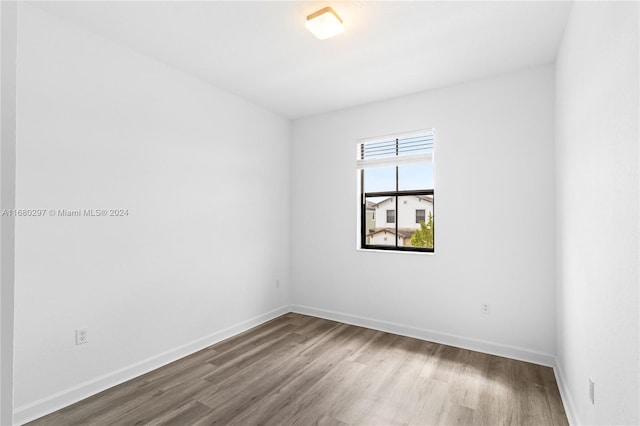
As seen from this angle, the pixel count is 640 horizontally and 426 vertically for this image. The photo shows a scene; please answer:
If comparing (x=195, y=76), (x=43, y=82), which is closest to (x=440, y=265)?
(x=195, y=76)

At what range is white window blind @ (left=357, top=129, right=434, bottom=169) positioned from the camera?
3.52 metres

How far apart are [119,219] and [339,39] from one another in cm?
229

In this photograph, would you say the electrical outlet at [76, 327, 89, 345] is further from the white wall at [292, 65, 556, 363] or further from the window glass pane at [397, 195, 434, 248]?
the window glass pane at [397, 195, 434, 248]

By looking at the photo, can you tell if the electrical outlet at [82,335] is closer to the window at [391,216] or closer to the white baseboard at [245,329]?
the white baseboard at [245,329]

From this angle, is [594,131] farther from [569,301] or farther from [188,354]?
[188,354]

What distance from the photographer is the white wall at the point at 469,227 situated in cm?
287

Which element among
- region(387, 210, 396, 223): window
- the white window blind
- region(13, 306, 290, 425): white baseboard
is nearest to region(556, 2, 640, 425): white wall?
the white window blind

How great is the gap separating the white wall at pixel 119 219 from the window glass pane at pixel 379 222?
1.48 m

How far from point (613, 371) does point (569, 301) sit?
104cm

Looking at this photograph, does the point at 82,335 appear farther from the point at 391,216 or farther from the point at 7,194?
the point at 391,216

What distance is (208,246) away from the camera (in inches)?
129

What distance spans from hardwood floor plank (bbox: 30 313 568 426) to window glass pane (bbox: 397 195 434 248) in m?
1.13

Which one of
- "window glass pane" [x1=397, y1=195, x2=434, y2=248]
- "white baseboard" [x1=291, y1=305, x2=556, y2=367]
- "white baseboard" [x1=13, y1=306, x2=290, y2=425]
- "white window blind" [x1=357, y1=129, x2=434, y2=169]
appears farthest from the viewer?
"window glass pane" [x1=397, y1=195, x2=434, y2=248]

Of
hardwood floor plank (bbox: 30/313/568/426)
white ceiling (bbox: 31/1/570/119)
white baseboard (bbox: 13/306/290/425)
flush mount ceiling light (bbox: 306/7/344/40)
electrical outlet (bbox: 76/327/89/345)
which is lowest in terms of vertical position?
hardwood floor plank (bbox: 30/313/568/426)
